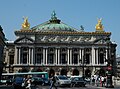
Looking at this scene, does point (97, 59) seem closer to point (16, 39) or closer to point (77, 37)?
point (77, 37)

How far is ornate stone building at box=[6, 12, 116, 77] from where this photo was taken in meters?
124

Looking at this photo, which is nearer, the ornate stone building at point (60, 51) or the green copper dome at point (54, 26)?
the ornate stone building at point (60, 51)

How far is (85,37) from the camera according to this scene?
128 m

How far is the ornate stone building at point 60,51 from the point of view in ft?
406

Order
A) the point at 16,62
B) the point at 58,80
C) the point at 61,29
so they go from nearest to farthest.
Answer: the point at 58,80 → the point at 16,62 → the point at 61,29

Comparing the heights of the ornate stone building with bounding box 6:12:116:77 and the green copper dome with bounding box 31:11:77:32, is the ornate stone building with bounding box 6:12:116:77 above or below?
below

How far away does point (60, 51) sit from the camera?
126m

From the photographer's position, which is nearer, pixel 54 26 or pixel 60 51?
pixel 60 51

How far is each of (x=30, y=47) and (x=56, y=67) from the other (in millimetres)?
12765

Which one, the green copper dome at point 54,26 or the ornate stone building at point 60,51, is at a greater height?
the green copper dome at point 54,26

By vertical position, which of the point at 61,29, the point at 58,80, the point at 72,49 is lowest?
the point at 58,80

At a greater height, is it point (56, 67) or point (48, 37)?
point (48, 37)

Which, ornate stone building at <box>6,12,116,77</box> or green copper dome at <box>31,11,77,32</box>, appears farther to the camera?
green copper dome at <box>31,11,77,32</box>

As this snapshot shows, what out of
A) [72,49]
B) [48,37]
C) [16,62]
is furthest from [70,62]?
[16,62]
